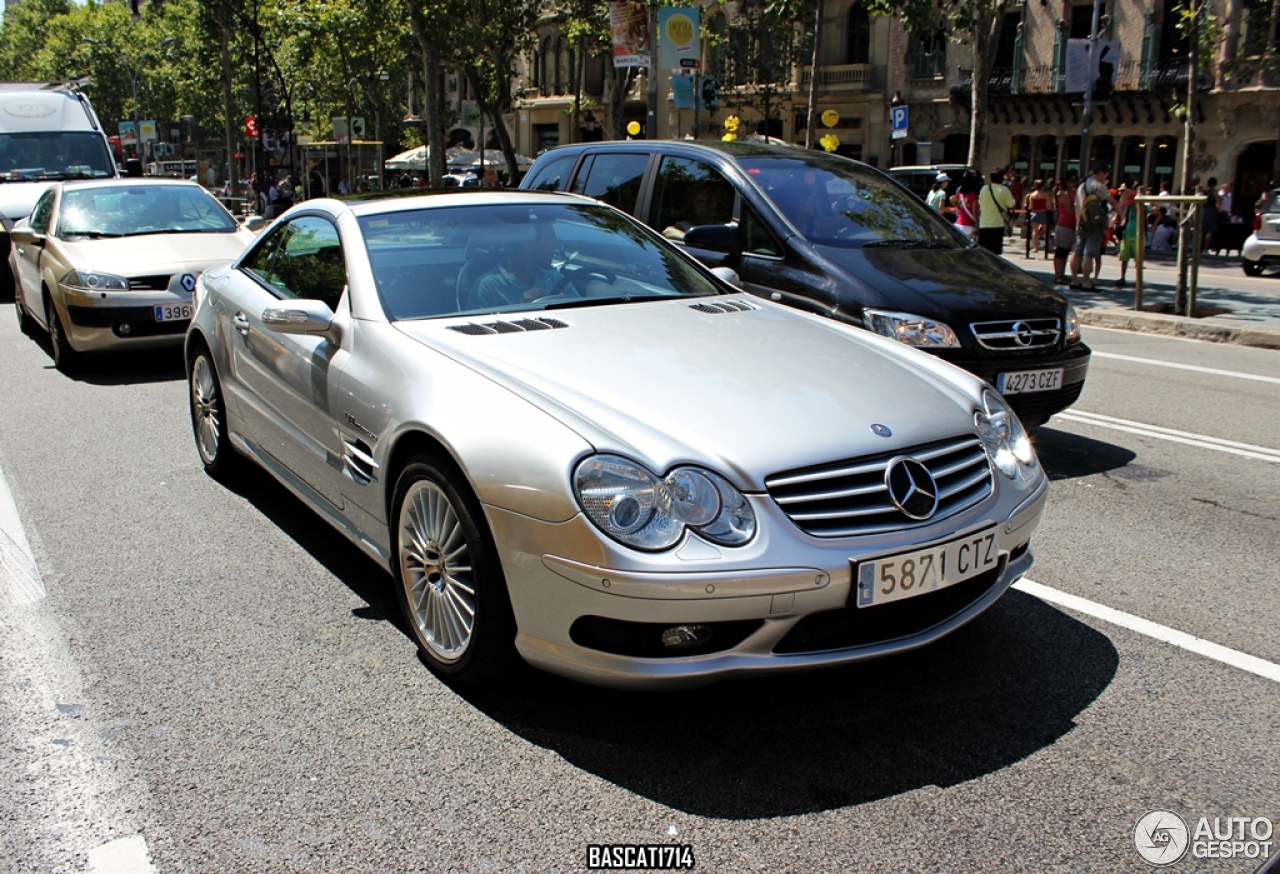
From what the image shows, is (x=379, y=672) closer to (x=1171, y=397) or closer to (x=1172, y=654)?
(x=1172, y=654)

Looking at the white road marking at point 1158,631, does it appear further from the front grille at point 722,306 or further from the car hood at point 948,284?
the car hood at point 948,284

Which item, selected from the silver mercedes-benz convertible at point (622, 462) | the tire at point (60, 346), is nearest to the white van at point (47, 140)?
the tire at point (60, 346)

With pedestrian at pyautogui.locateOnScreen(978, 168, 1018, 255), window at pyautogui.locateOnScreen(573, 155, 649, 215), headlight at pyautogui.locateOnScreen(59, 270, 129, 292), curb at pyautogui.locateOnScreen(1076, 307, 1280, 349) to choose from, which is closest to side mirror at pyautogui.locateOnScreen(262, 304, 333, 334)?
window at pyautogui.locateOnScreen(573, 155, 649, 215)

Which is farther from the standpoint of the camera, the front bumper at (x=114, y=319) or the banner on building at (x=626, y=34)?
the banner on building at (x=626, y=34)

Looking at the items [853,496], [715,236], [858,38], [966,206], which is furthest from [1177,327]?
[858,38]

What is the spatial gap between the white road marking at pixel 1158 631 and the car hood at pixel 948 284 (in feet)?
7.20

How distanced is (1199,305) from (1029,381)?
9609 mm

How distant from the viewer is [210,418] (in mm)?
5930

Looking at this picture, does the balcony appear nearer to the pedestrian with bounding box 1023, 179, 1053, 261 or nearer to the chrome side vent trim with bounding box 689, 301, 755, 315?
the pedestrian with bounding box 1023, 179, 1053, 261

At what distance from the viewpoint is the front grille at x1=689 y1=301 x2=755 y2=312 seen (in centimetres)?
452

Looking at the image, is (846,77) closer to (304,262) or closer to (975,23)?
(975,23)

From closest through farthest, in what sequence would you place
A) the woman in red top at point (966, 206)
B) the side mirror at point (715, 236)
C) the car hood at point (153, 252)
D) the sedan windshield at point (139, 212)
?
the side mirror at point (715, 236), the car hood at point (153, 252), the sedan windshield at point (139, 212), the woman in red top at point (966, 206)

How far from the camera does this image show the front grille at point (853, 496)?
10.0ft

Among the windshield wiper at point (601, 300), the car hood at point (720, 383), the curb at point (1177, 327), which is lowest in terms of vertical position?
the curb at point (1177, 327)
